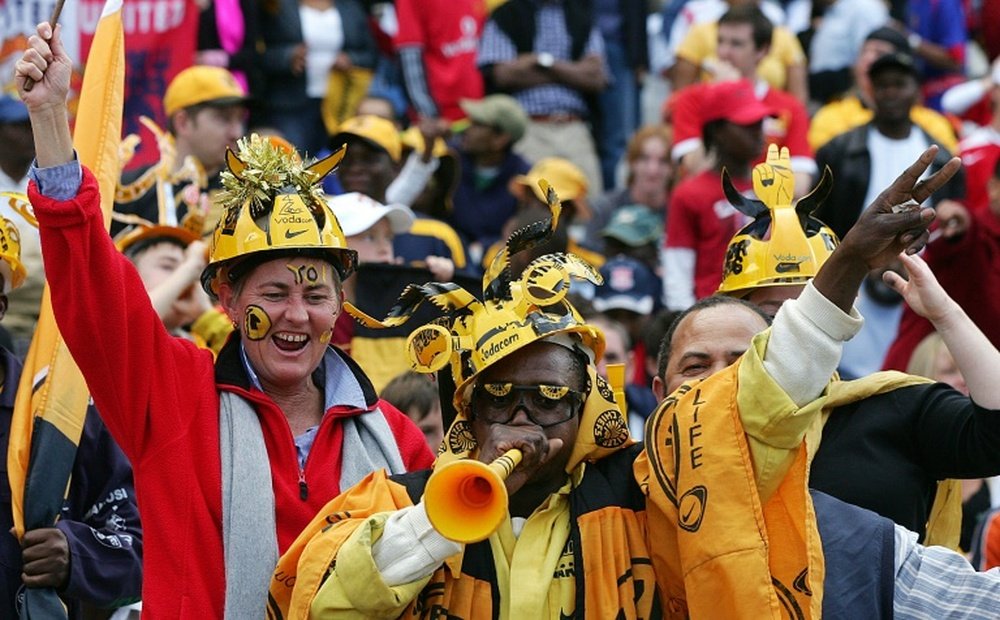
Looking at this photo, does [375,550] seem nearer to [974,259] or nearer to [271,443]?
[271,443]

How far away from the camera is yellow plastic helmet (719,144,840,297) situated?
524 cm

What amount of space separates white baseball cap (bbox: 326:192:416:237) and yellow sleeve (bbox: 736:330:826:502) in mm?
3434

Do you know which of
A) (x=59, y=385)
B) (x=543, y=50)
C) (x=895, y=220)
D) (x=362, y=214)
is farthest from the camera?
(x=543, y=50)

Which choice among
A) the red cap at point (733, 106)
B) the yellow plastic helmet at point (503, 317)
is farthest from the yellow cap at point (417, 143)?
the yellow plastic helmet at point (503, 317)

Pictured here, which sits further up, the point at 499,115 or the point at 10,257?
the point at 499,115

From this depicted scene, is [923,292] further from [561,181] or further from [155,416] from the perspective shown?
[561,181]

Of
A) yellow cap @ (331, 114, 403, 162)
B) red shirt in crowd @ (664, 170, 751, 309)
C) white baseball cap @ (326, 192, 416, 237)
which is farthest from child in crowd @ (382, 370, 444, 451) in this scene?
red shirt in crowd @ (664, 170, 751, 309)

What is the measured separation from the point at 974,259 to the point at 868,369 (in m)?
1.35

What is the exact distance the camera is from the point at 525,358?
13.0 feet

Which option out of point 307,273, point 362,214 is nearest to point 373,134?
point 362,214

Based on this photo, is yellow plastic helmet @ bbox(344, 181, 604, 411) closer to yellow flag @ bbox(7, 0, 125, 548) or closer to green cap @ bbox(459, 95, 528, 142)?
yellow flag @ bbox(7, 0, 125, 548)

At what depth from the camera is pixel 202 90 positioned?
8.56 meters

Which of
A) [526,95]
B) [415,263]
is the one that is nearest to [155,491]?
[415,263]

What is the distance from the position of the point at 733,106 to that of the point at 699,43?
2.81m
